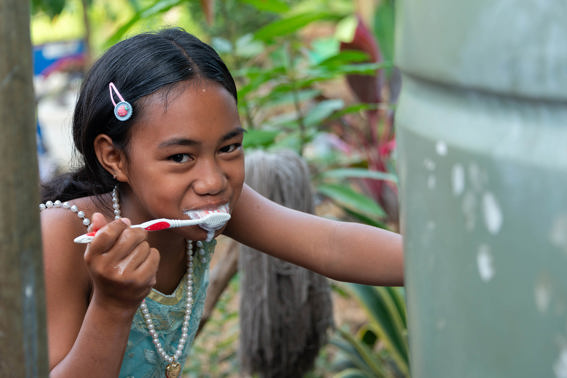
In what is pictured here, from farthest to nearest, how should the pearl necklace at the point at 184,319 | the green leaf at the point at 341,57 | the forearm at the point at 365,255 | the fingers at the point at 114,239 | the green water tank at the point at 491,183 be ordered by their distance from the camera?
the green leaf at the point at 341,57
the pearl necklace at the point at 184,319
the forearm at the point at 365,255
the fingers at the point at 114,239
the green water tank at the point at 491,183

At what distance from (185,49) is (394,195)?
1.97m

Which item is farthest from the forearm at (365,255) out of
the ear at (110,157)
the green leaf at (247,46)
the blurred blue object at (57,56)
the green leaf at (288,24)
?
the blurred blue object at (57,56)

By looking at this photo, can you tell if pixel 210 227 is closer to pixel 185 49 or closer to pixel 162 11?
pixel 185 49

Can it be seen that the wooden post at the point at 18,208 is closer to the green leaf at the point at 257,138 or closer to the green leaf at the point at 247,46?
the green leaf at the point at 257,138

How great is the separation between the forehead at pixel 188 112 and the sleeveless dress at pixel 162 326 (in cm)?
28

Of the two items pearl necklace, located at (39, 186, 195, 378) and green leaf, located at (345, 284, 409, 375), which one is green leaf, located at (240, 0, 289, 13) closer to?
green leaf, located at (345, 284, 409, 375)

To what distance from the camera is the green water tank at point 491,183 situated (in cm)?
42

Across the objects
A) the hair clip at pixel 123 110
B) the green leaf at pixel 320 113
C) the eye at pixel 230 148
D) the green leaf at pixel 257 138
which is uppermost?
the hair clip at pixel 123 110

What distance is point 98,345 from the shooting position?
92cm

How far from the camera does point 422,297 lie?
0.55 meters

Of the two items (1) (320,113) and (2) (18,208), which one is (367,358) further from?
(2) (18,208)

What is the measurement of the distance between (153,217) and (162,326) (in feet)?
0.90

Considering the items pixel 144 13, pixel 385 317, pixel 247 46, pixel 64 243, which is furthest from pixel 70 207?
pixel 247 46

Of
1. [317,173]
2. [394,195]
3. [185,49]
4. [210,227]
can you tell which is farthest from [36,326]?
[394,195]
